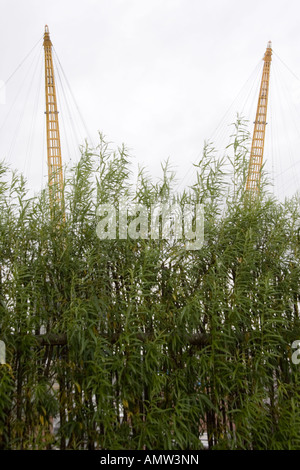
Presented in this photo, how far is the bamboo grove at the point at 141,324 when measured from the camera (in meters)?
2.51

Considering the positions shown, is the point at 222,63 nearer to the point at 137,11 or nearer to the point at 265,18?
the point at 265,18

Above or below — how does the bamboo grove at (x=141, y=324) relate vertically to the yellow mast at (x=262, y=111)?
below

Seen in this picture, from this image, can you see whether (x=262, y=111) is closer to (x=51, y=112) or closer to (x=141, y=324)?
(x=51, y=112)

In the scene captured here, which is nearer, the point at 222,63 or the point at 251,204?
the point at 251,204

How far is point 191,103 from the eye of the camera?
4.78 m

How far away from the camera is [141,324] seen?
2641mm

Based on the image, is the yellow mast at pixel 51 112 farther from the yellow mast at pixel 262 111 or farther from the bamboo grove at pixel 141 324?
the bamboo grove at pixel 141 324

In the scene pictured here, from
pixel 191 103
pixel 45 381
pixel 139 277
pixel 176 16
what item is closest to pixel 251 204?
pixel 139 277

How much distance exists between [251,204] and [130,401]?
4.47 ft

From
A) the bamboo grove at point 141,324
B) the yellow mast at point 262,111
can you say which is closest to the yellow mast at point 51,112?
the yellow mast at point 262,111

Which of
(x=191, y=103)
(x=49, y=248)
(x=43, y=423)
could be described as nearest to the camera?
(x=43, y=423)

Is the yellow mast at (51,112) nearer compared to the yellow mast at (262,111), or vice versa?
the yellow mast at (51,112)

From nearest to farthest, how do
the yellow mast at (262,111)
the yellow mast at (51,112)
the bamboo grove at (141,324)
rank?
the bamboo grove at (141,324), the yellow mast at (51,112), the yellow mast at (262,111)

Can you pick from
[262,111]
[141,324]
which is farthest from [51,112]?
[141,324]
